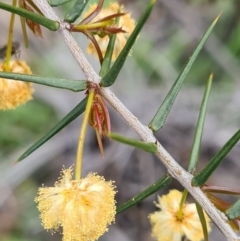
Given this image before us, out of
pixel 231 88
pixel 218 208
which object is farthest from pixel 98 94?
pixel 231 88

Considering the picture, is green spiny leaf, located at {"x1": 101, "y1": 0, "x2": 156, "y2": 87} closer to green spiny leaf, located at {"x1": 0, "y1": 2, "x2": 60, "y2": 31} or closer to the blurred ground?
green spiny leaf, located at {"x1": 0, "y1": 2, "x2": 60, "y2": 31}

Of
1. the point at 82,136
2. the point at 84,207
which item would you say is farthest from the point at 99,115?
the point at 84,207

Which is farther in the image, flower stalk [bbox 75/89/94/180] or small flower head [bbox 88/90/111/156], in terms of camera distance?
small flower head [bbox 88/90/111/156]

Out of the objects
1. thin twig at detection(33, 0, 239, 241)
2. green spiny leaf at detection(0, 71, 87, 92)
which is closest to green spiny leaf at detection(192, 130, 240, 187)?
thin twig at detection(33, 0, 239, 241)

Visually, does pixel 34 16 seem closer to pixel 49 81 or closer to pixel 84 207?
pixel 49 81

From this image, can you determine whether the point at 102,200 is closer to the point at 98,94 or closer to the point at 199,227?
the point at 98,94

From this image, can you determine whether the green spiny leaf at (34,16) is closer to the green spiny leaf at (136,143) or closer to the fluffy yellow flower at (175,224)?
the green spiny leaf at (136,143)
